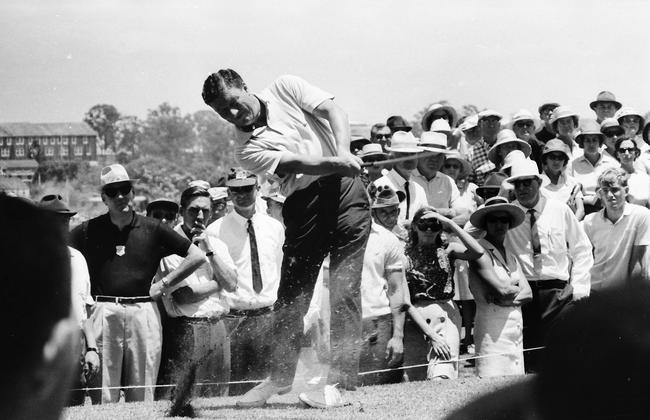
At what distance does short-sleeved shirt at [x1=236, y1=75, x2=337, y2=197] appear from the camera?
22.1 feet

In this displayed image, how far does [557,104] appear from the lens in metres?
12.1

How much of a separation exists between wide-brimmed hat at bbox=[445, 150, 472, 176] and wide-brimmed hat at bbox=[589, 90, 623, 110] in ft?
9.28

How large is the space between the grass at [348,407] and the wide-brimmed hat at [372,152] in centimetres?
328

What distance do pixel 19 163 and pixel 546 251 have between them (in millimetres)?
4525

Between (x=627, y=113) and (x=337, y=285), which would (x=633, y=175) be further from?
(x=337, y=285)

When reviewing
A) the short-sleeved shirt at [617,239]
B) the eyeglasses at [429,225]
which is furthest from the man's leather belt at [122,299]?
the short-sleeved shirt at [617,239]

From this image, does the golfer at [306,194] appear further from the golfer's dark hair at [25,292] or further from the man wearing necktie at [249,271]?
the golfer's dark hair at [25,292]

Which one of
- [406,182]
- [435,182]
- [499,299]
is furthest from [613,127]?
[499,299]

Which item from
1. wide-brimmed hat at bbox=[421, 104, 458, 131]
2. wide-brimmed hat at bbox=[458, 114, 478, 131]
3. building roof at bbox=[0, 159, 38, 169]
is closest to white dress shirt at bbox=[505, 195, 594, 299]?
wide-brimmed hat at bbox=[458, 114, 478, 131]

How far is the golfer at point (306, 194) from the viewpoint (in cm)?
664

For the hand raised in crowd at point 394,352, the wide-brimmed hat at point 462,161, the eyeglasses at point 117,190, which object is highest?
the wide-brimmed hat at point 462,161

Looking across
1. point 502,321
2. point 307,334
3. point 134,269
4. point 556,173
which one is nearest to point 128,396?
point 134,269

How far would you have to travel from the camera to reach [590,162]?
1080cm

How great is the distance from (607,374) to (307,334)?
6205 millimetres
